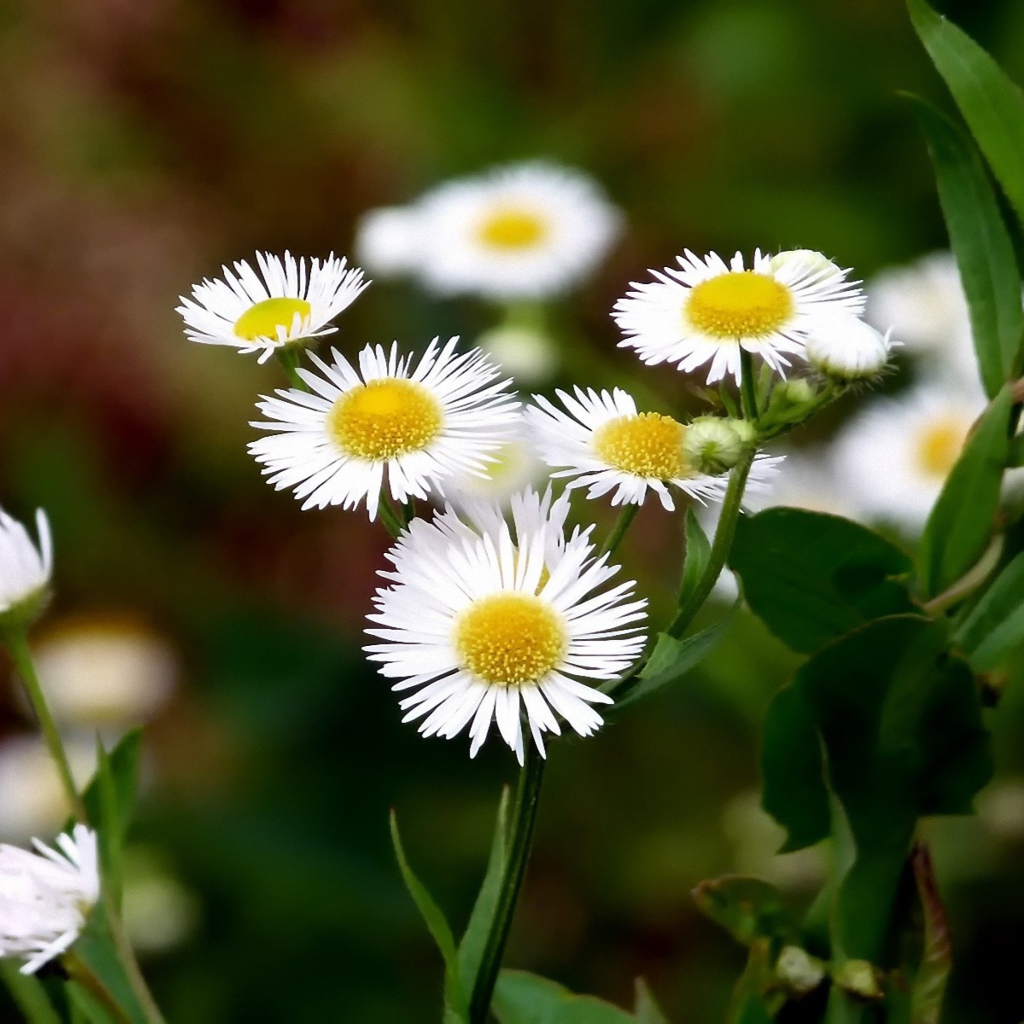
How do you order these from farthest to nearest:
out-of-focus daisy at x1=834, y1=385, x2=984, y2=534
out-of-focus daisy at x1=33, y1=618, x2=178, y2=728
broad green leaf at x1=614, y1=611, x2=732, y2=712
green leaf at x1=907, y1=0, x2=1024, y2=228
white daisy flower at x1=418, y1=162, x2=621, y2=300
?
out-of-focus daisy at x1=33, y1=618, x2=178, y2=728 < white daisy flower at x1=418, y1=162, x2=621, y2=300 < out-of-focus daisy at x1=834, y1=385, x2=984, y2=534 < green leaf at x1=907, y1=0, x2=1024, y2=228 < broad green leaf at x1=614, y1=611, x2=732, y2=712

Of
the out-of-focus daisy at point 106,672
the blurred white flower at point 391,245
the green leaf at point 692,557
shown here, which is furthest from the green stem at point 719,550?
the out-of-focus daisy at point 106,672

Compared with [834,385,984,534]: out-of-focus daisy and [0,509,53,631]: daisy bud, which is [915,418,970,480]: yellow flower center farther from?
[0,509,53,631]: daisy bud

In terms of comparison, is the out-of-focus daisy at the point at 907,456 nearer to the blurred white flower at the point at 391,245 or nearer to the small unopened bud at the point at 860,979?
the blurred white flower at the point at 391,245

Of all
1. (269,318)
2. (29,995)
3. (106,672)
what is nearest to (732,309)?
(269,318)

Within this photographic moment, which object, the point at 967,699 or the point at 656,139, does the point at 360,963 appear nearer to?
the point at 967,699

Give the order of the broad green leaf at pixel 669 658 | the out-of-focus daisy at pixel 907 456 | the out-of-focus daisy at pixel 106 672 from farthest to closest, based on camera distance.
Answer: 1. the out-of-focus daisy at pixel 106 672
2. the out-of-focus daisy at pixel 907 456
3. the broad green leaf at pixel 669 658

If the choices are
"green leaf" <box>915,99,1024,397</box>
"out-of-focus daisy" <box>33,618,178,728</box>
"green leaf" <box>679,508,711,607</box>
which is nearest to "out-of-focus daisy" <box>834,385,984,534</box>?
"green leaf" <box>915,99,1024,397</box>

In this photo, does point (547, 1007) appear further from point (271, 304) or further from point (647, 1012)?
point (271, 304)
